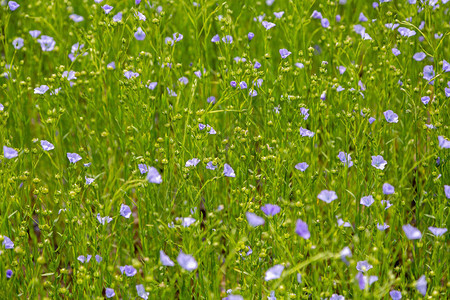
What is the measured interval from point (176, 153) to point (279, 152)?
1.46 feet

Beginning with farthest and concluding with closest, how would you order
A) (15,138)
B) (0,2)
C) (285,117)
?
(0,2) → (15,138) → (285,117)

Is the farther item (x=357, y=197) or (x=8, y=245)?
(x=357, y=197)

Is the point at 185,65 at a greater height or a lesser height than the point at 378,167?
greater

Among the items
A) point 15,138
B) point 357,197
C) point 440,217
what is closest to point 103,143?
point 15,138

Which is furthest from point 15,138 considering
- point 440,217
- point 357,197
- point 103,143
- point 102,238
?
point 440,217

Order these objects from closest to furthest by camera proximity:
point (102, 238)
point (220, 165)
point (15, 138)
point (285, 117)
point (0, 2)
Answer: point (102, 238), point (220, 165), point (285, 117), point (15, 138), point (0, 2)

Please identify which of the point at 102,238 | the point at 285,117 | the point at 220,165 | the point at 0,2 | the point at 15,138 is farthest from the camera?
the point at 0,2

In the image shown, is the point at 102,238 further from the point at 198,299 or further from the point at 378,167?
the point at 378,167

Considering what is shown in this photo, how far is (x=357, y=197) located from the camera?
98.0 inches

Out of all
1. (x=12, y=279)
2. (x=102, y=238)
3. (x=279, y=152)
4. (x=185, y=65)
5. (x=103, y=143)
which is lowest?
(x=12, y=279)

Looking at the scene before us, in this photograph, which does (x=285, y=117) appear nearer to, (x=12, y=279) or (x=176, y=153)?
(x=176, y=153)

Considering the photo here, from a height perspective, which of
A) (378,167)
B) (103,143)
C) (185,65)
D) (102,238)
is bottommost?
(102,238)

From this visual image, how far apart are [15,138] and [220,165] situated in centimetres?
127

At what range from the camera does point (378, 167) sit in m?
2.43
